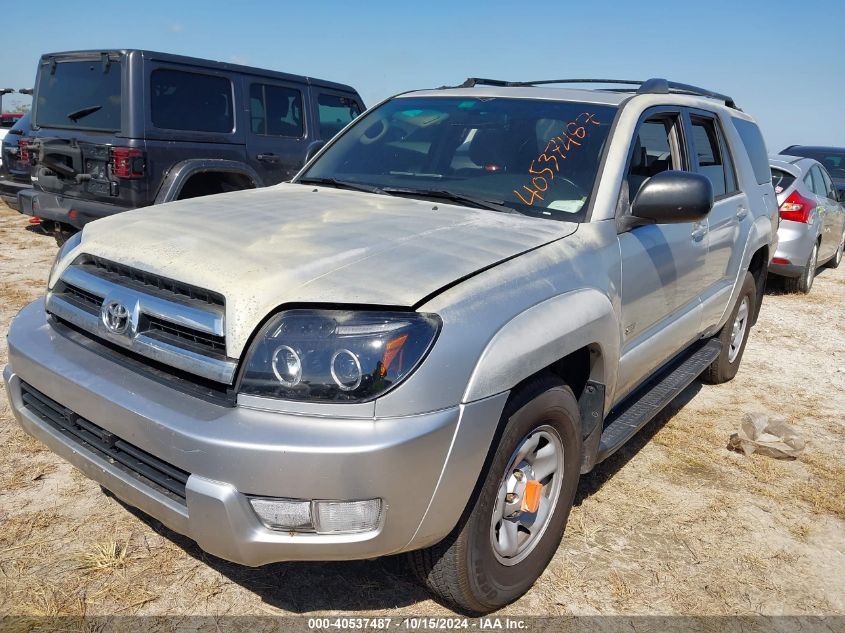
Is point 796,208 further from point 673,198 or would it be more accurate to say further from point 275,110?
point 673,198

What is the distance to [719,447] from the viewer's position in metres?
4.22

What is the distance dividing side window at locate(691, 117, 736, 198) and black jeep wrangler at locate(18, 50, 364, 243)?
169 inches

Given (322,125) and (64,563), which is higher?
(322,125)

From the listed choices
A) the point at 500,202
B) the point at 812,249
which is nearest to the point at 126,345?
the point at 500,202

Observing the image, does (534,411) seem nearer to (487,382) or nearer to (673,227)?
(487,382)

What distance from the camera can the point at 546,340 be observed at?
2.39 metres

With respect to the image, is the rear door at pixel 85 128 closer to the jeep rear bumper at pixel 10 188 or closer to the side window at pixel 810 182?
the jeep rear bumper at pixel 10 188

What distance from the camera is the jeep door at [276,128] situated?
7387 mm

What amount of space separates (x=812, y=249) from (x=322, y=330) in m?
7.86

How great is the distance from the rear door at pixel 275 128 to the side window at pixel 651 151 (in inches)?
179

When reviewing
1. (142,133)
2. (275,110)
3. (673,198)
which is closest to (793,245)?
(275,110)

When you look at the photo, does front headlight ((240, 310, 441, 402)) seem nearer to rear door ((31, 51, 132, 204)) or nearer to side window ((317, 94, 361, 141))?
rear door ((31, 51, 132, 204))

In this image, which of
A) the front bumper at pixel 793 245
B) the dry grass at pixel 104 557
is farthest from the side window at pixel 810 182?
the dry grass at pixel 104 557

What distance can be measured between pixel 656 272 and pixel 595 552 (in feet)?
4.09
